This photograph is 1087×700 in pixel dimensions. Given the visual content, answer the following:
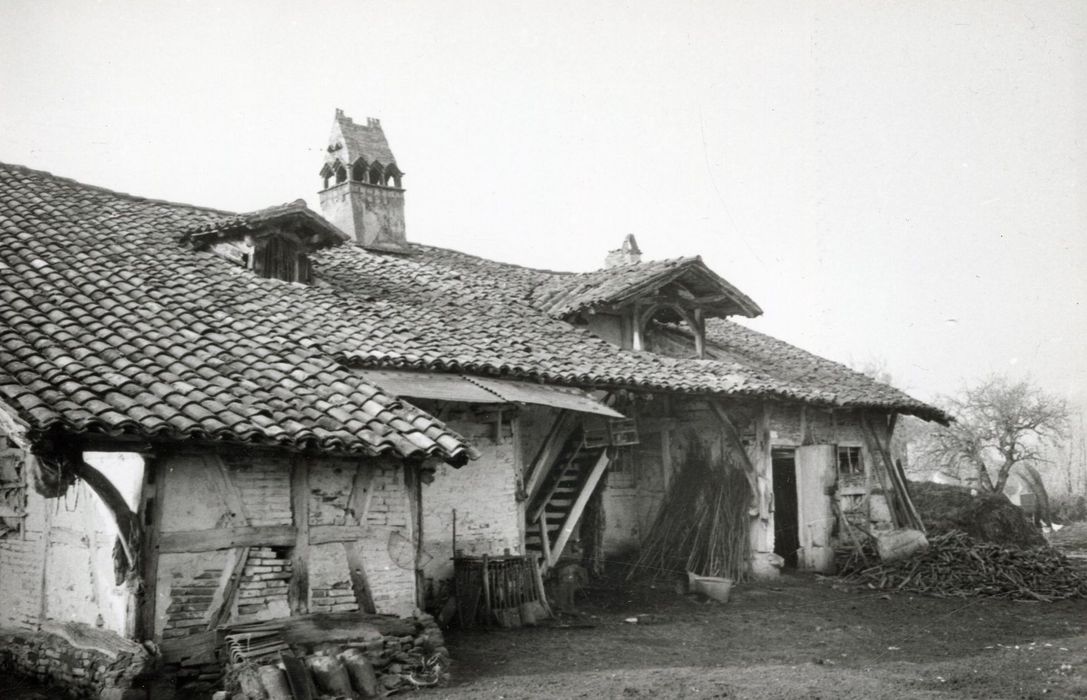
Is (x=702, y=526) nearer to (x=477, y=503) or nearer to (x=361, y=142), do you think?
(x=477, y=503)

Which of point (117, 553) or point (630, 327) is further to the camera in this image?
point (630, 327)

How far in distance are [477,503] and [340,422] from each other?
147 inches

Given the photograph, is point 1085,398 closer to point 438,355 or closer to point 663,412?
point 663,412

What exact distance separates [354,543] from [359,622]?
2.54 ft

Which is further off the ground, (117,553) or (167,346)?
(167,346)

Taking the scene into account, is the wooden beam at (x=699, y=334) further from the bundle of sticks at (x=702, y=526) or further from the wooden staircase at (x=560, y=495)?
the wooden staircase at (x=560, y=495)

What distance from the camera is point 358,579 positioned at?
891 centimetres

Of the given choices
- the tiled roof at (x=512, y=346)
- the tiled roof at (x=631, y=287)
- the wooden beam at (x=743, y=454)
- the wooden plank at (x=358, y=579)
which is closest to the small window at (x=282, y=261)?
the tiled roof at (x=512, y=346)

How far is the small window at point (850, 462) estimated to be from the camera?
16888 mm

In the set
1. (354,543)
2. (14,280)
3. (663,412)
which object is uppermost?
(14,280)

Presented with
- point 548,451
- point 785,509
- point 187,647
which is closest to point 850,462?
point 785,509

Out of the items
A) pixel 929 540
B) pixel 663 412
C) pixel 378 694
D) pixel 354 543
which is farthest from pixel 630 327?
pixel 378 694

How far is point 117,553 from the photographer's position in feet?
24.7

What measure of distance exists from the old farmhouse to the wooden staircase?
0.05 metres
